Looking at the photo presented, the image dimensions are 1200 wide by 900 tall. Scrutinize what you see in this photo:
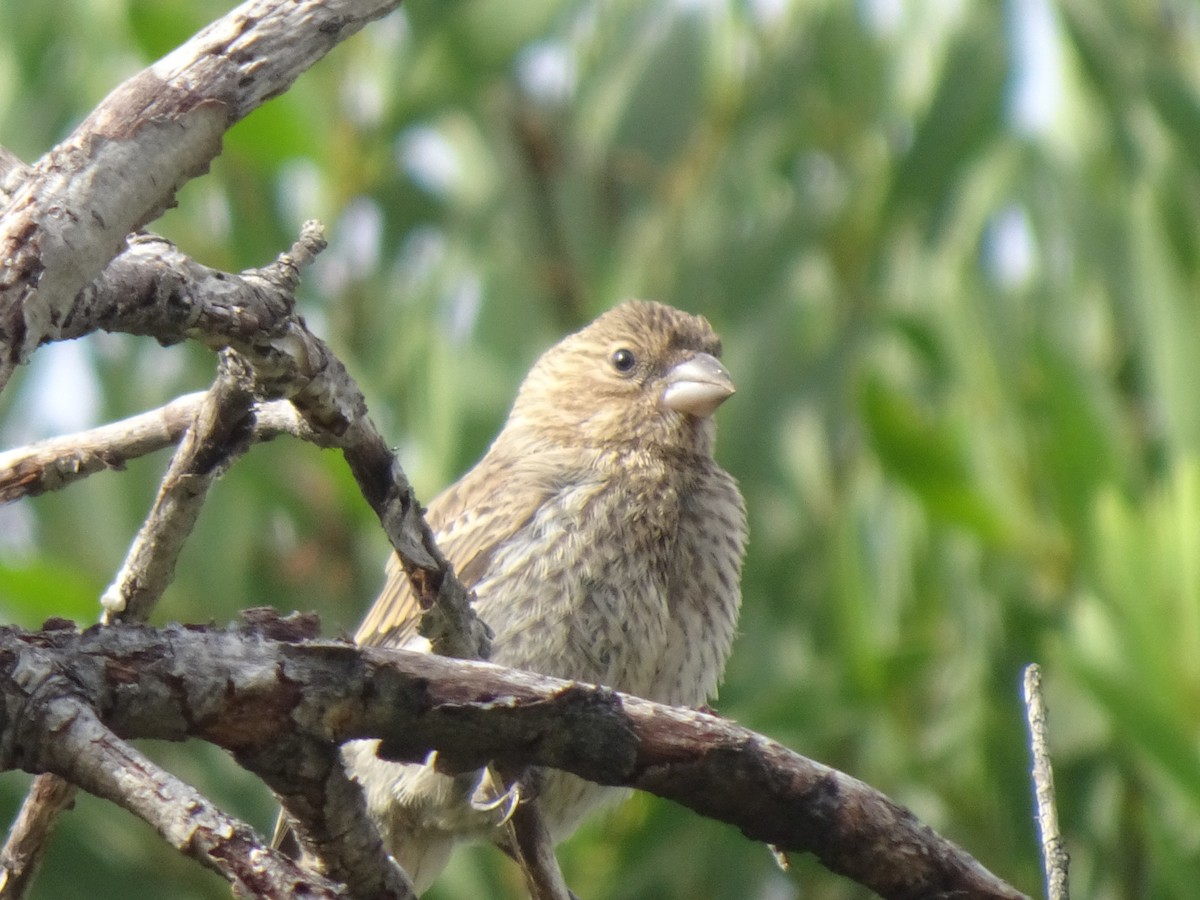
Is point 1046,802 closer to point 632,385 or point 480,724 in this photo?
point 480,724

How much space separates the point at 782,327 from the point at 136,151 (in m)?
4.55

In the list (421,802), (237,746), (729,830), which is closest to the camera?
(237,746)

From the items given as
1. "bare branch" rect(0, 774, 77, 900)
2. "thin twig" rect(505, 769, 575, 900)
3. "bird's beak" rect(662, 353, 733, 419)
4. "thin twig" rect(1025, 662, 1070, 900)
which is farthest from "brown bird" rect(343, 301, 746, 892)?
"thin twig" rect(1025, 662, 1070, 900)

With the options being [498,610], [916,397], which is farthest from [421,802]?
[916,397]

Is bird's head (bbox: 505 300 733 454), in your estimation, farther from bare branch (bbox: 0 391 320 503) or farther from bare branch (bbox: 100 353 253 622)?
bare branch (bbox: 100 353 253 622)

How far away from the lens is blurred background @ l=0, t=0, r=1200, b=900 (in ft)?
18.6

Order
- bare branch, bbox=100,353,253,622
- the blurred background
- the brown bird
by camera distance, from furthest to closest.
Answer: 1. the blurred background
2. the brown bird
3. bare branch, bbox=100,353,253,622

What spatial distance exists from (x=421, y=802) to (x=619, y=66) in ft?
11.6

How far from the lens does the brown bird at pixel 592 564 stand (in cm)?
398

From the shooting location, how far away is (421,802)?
404 cm

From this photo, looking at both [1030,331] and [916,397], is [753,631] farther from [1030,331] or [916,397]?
[1030,331]

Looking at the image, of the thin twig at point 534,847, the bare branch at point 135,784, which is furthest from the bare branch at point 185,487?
the thin twig at point 534,847

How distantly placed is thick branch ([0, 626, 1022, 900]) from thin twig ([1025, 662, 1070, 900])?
0.33 ft

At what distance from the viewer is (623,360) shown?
4.90 metres
